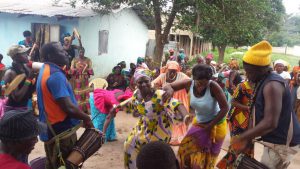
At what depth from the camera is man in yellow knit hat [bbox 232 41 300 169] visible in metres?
2.80

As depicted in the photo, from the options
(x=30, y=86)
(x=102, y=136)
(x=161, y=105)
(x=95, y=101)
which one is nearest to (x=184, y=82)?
(x=161, y=105)

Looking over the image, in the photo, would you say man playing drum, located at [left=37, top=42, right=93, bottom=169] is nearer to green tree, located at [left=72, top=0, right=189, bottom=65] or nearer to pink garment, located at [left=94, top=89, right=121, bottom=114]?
pink garment, located at [left=94, top=89, right=121, bottom=114]

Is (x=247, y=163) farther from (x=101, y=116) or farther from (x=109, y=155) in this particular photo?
(x=101, y=116)

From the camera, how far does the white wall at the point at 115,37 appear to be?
12.4 meters

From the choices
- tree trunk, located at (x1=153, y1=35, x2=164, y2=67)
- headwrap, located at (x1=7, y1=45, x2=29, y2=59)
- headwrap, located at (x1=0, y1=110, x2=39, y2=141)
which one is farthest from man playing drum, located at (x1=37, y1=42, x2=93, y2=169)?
tree trunk, located at (x1=153, y1=35, x2=164, y2=67)

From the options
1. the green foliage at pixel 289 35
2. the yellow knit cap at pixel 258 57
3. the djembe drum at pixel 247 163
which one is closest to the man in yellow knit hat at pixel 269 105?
the yellow knit cap at pixel 258 57

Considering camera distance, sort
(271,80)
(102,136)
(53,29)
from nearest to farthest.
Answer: (271,80) < (102,136) < (53,29)

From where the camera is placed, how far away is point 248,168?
9.72ft

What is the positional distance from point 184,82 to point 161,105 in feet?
1.72

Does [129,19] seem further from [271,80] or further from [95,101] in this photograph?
[271,80]

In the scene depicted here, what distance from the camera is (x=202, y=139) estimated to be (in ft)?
13.3

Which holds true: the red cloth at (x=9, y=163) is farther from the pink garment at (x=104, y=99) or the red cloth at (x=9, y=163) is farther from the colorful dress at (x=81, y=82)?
the colorful dress at (x=81, y=82)

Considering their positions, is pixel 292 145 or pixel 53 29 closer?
pixel 292 145

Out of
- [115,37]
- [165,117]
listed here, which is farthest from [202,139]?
[115,37]
